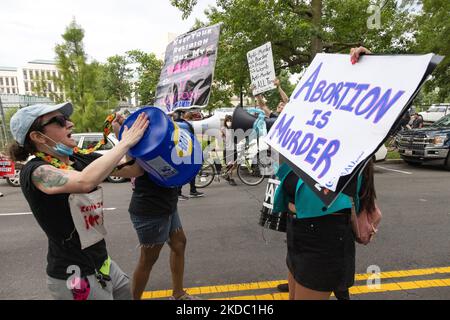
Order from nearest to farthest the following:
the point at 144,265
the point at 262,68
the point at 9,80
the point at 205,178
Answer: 1. the point at 144,265
2. the point at 262,68
3. the point at 205,178
4. the point at 9,80

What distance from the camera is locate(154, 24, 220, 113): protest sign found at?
2791 mm

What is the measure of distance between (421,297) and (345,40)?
1075 cm

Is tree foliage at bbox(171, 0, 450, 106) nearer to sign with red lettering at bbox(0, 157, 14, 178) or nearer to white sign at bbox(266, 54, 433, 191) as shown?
sign with red lettering at bbox(0, 157, 14, 178)

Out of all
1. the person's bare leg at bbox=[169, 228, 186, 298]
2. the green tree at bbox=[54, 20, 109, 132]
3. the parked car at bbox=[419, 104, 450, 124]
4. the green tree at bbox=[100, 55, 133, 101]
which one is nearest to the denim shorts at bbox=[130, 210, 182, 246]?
the person's bare leg at bbox=[169, 228, 186, 298]

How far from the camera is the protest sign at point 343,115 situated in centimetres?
122

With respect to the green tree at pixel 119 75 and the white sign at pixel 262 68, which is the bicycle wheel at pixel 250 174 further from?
the green tree at pixel 119 75

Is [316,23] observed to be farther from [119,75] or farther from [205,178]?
[119,75]

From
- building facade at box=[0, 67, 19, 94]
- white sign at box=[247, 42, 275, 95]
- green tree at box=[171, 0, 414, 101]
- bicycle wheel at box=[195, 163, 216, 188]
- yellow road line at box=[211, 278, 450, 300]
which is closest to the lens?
yellow road line at box=[211, 278, 450, 300]

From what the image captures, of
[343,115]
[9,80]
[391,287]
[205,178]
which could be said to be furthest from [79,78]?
[9,80]

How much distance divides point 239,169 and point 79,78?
1030 centimetres

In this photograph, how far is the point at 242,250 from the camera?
4.13 m

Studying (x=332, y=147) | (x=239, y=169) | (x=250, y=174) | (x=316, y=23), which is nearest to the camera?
(x=332, y=147)

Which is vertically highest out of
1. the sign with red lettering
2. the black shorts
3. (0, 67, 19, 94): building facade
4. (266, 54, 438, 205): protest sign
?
(266, 54, 438, 205): protest sign

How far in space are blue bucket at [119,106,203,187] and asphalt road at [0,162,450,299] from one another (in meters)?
1.54
